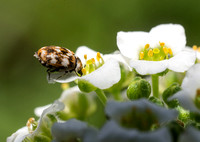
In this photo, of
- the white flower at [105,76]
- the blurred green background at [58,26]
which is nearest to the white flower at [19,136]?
the white flower at [105,76]

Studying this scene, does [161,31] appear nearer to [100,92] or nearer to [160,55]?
[160,55]

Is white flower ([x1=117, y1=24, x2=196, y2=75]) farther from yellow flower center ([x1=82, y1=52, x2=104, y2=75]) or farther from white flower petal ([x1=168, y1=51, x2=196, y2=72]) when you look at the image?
yellow flower center ([x1=82, y1=52, x2=104, y2=75])

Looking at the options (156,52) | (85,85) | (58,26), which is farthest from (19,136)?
(58,26)

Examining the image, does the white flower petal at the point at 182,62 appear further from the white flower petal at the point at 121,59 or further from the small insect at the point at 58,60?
the small insect at the point at 58,60

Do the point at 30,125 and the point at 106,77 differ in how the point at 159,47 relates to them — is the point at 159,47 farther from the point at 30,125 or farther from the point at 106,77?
the point at 30,125

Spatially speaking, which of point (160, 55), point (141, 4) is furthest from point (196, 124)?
point (141, 4)

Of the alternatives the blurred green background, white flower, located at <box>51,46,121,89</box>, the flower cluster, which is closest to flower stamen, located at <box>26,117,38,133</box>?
the flower cluster
